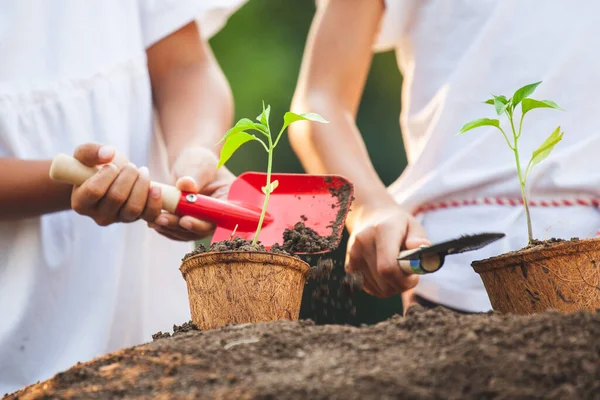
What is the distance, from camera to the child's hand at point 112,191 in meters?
1.60

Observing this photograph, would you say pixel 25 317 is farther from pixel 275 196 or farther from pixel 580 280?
pixel 580 280

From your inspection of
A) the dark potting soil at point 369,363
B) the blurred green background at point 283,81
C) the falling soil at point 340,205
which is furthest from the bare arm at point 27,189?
the blurred green background at point 283,81

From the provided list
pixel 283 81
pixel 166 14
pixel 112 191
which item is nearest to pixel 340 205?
pixel 112 191

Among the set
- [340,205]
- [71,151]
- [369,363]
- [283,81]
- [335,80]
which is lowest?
[369,363]

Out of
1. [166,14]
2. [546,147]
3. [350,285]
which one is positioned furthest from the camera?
[166,14]

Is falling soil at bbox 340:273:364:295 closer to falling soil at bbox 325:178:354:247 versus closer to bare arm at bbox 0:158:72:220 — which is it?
falling soil at bbox 325:178:354:247

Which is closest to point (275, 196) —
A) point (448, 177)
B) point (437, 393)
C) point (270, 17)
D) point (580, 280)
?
point (448, 177)

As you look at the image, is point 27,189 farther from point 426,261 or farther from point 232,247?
point 426,261

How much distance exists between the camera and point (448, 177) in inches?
71.0

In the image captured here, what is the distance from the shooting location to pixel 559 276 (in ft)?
3.95

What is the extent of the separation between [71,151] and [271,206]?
62cm

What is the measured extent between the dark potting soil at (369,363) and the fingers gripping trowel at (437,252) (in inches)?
8.8

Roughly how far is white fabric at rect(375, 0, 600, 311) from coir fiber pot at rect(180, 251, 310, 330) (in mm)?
673

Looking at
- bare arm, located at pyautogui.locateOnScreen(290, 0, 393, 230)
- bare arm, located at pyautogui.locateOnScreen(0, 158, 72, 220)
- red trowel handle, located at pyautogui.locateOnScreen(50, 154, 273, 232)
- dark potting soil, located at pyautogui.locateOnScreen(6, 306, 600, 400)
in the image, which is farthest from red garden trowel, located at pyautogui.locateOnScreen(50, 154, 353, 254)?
dark potting soil, located at pyautogui.locateOnScreen(6, 306, 600, 400)
